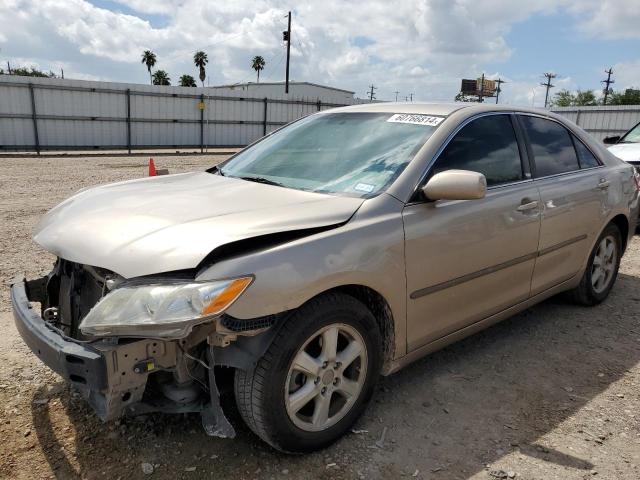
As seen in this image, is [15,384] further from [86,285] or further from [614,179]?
[614,179]

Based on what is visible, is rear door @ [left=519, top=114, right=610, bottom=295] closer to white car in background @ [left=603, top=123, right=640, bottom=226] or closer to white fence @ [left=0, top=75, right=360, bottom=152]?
white car in background @ [left=603, top=123, right=640, bottom=226]

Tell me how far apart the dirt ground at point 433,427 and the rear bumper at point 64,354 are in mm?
600

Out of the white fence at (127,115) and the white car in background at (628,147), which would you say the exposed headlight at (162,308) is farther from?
the white fence at (127,115)

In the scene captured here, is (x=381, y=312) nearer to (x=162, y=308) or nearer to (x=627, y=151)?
(x=162, y=308)

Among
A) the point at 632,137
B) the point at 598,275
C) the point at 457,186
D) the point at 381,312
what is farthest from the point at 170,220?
the point at 632,137

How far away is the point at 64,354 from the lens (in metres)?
2.12

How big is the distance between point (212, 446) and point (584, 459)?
1.84 meters

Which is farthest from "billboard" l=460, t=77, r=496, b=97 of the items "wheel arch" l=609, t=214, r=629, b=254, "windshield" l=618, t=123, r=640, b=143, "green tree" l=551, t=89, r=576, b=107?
"wheel arch" l=609, t=214, r=629, b=254

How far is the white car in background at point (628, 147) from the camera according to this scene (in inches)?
311

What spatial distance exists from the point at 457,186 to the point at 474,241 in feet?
1.75

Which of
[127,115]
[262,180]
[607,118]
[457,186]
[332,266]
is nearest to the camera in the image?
[332,266]

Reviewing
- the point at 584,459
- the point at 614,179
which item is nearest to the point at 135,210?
the point at 584,459

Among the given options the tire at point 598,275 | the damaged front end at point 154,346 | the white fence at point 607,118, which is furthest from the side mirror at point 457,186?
the white fence at point 607,118

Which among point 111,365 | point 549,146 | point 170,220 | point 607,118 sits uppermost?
point 607,118
